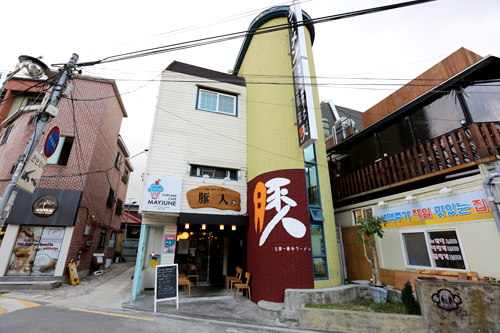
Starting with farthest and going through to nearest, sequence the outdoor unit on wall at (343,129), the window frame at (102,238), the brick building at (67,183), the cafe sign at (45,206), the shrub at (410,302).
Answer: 1. the window frame at (102,238)
2. the outdoor unit on wall at (343,129)
3. the cafe sign at (45,206)
4. the brick building at (67,183)
5. the shrub at (410,302)

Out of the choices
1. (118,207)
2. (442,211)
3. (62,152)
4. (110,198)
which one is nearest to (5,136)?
(62,152)

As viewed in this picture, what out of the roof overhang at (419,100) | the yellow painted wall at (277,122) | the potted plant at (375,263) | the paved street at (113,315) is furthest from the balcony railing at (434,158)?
the paved street at (113,315)

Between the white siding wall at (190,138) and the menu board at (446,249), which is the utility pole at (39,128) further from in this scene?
the menu board at (446,249)

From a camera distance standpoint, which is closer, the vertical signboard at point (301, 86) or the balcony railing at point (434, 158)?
the balcony railing at point (434, 158)

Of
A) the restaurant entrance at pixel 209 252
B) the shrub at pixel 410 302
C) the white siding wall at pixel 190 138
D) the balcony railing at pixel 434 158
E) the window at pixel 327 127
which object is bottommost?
the shrub at pixel 410 302

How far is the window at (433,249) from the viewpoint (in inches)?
259

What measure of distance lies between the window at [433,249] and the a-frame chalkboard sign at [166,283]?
26.7 ft

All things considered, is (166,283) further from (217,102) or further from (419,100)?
(419,100)

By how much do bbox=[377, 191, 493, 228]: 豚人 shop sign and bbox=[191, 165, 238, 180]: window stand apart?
6.69 meters

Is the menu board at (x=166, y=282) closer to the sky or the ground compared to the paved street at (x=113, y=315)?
closer to the sky

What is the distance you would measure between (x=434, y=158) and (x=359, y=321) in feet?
18.4

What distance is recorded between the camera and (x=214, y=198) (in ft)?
32.3

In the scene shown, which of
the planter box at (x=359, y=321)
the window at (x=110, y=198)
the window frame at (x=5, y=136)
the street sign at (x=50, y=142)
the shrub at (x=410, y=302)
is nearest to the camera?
the planter box at (x=359, y=321)

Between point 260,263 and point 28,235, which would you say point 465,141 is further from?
point 28,235
